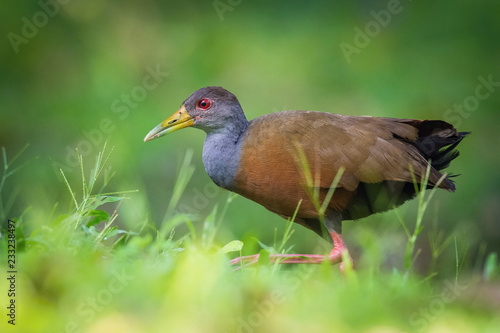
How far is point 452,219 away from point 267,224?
2038mm

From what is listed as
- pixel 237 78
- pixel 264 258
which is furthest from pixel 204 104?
pixel 237 78

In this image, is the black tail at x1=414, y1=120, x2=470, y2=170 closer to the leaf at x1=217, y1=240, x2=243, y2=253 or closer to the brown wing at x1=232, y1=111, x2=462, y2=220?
the brown wing at x1=232, y1=111, x2=462, y2=220

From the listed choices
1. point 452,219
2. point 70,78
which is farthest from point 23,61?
point 452,219

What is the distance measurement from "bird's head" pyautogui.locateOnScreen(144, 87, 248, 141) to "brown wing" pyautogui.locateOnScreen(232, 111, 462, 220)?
320mm

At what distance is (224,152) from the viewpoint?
14.6 ft

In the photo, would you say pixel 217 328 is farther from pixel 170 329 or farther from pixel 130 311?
pixel 130 311

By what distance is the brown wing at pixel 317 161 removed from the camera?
4203 mm

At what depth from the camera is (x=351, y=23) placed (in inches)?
345

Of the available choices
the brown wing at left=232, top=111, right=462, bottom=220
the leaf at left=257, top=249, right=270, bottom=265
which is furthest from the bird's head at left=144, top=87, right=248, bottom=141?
the leaf at left=257, top=249, right=270, bottom=265

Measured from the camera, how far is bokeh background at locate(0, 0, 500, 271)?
26.1ft

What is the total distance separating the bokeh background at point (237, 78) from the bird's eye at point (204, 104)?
2967 mm

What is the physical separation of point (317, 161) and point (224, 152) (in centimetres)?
60

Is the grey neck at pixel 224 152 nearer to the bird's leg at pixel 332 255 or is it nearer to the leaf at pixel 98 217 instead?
the bird's leg at pixel 332 255

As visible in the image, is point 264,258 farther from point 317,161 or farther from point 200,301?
point 200,301
